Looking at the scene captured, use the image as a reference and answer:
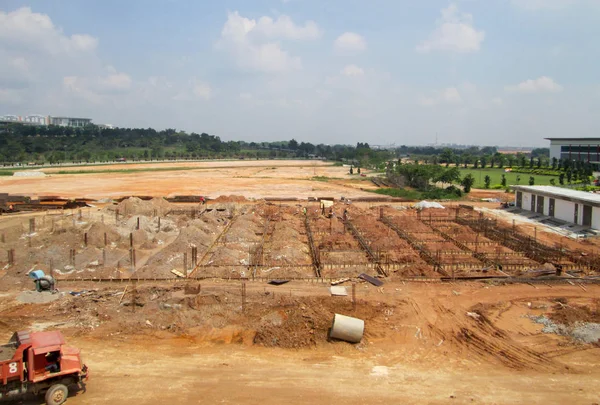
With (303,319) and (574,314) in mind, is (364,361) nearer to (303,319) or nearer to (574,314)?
(303,319)

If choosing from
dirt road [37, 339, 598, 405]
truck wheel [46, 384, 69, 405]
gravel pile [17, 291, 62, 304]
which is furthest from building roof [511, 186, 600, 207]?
gravel pile [17, 291, 62, 304]

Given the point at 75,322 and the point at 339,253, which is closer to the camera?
the point at 75,322

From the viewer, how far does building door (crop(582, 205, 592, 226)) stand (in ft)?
84.6

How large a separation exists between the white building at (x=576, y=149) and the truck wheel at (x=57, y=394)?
8304cm

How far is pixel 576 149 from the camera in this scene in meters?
77.7

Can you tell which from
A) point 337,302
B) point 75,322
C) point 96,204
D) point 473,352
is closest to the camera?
point 473,352

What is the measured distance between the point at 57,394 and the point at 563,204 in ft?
97.0

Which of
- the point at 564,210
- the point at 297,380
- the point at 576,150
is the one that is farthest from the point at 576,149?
the point at 297,380

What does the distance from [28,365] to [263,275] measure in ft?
31.4

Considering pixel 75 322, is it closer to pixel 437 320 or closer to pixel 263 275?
pixel 263 275

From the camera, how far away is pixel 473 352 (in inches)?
450

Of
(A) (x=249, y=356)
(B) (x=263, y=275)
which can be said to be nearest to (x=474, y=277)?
(B) (x=263, y=275)

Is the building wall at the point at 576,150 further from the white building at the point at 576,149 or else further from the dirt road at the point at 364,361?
the dirt road at the point at 364,361

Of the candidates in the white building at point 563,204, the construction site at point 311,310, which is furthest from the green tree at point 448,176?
the construction site at point 311,310
